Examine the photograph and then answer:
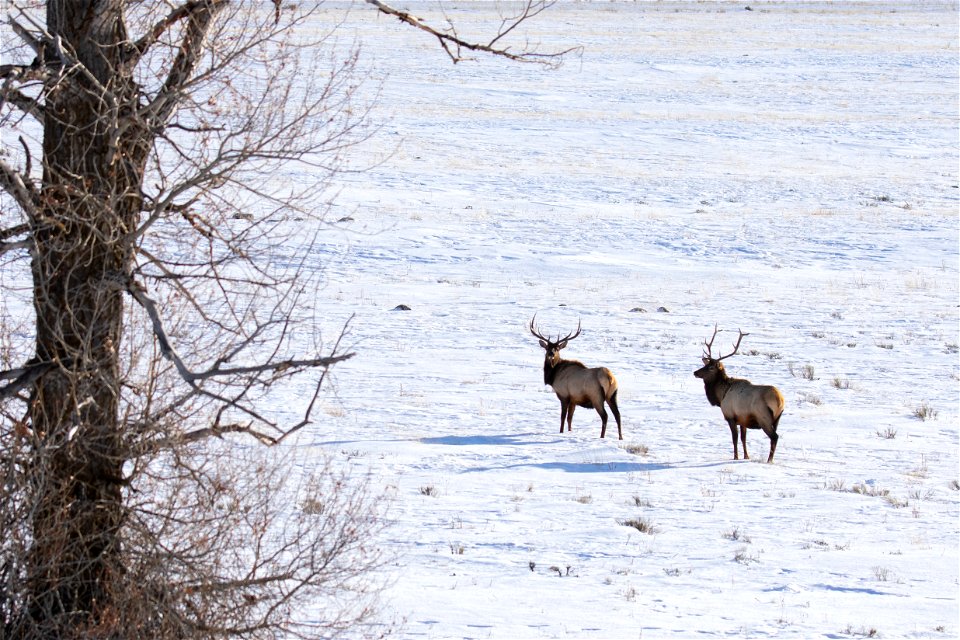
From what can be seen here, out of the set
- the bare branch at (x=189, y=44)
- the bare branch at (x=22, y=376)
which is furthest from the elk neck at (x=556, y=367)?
the bare branch at (x=22, y=376)

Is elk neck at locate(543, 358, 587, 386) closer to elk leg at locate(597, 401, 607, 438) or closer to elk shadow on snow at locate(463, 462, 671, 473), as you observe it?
elk leg at locate(597, 401, 607, 438)

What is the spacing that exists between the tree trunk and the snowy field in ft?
7.30

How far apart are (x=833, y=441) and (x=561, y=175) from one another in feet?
70.4

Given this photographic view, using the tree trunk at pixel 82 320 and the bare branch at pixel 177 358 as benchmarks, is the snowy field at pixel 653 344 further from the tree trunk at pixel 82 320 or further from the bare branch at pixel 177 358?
the bare branch at pixel 177 358

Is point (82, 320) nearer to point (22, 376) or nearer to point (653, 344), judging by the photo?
point (22, 376)

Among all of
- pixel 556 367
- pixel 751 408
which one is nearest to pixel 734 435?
pixel 751 408

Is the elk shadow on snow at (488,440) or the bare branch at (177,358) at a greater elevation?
the elk shadow on snow at (488,440)

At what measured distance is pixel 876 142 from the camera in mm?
41750

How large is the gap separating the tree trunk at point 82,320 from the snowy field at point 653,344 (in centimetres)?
223

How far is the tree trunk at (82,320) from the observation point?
6477mm

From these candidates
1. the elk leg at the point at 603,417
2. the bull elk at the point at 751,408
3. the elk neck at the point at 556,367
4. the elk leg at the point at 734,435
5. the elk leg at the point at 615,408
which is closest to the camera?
the bull elk at the point at 751,408

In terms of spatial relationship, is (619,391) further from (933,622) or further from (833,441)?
(933,622)

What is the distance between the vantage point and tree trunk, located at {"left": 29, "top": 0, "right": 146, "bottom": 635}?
21.2 feet

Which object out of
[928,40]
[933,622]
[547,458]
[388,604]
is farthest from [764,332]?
[928,40]
